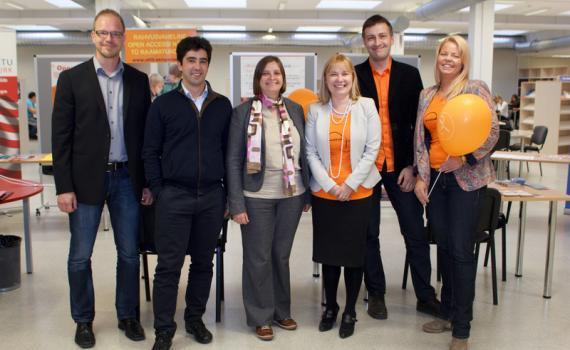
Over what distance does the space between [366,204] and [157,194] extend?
3.58 feet

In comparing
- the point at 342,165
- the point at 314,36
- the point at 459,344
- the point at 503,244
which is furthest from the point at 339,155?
the point at 314,36

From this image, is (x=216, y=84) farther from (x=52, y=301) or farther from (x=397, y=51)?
(x=52, y=301)

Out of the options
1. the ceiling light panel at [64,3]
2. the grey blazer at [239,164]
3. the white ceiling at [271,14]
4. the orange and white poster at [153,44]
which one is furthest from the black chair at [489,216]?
the ceiling light panel at [64,3]

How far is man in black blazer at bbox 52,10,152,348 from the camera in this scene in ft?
8.32

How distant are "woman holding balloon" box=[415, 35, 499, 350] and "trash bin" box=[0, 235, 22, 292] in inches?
109

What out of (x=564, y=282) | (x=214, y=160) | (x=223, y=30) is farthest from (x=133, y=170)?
(x=223, y=30)

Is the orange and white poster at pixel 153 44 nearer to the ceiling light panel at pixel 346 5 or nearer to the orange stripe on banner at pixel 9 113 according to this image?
the orange stripe on banner at pixel 9 113

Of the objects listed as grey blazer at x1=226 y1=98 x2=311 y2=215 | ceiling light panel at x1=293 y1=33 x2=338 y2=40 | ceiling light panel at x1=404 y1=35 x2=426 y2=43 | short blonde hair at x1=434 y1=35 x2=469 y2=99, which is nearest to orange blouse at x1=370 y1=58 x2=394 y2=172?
short blonde hair at x1=434 y1=35 x2=469 y2=99

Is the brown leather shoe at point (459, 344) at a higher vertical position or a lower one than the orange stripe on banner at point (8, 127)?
lower

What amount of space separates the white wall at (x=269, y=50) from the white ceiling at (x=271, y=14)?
3.08 meters

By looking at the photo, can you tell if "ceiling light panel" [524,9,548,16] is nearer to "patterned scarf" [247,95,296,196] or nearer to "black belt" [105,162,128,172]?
"patterned scarf" [247,95,296,196]

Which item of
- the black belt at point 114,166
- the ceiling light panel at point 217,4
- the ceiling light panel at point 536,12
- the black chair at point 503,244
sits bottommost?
the black chair at point 503,244

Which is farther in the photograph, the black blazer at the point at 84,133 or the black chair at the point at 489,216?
the black chair at the point at 489,216

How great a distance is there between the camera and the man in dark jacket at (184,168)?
8.33ft
